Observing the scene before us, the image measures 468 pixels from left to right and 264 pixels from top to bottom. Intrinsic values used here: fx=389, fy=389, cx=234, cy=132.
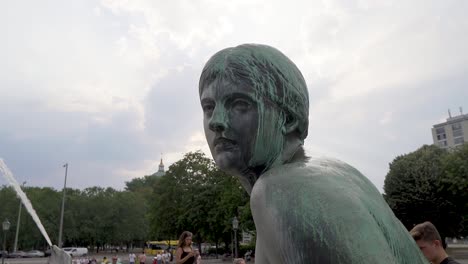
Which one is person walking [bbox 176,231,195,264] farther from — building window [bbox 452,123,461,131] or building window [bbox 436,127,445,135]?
building window [bbox 436,127,445,135]

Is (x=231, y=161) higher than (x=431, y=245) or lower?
higher

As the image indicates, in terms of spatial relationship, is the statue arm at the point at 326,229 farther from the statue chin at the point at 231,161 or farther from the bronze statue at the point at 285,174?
the statue chin at the point at 231,161

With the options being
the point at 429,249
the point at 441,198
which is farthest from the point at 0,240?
the point at 429,249

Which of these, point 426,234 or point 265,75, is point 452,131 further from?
point 265,75

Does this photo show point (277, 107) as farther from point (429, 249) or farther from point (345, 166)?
point (429, 249)

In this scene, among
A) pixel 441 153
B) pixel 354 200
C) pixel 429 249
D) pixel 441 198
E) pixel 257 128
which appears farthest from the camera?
pixel 441 153

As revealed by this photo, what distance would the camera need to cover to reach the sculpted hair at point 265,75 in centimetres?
135

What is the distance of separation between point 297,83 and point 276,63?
11 cm

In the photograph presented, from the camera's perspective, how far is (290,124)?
1420 millimetres

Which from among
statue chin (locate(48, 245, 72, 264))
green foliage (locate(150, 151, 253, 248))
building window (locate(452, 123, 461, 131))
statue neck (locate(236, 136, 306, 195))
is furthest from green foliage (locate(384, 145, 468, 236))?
building window (locate(452, 123, 461, 131))

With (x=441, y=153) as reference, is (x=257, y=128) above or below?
below

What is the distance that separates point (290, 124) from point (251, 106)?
172 mm

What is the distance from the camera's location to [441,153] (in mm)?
39375

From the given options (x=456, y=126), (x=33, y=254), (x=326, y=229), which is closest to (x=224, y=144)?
(x=326, y=229)
